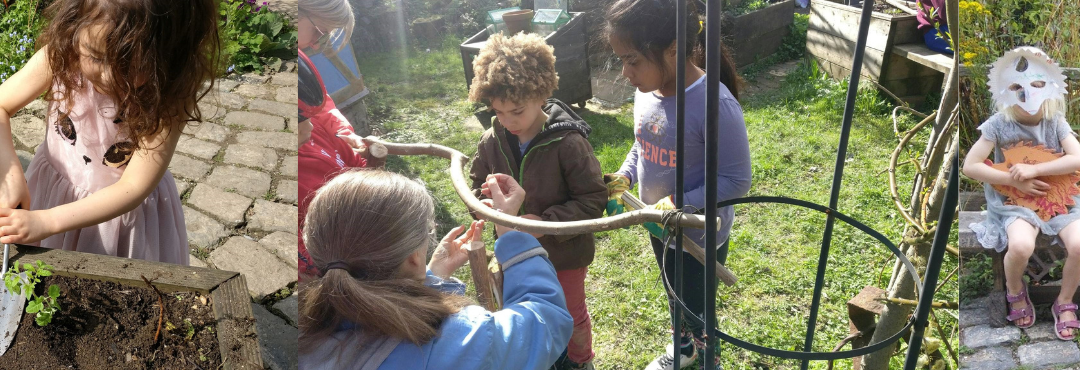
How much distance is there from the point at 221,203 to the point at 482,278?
106 inches

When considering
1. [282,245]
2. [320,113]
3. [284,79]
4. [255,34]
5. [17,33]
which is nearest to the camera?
[320,113]

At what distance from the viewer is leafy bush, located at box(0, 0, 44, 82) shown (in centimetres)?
474

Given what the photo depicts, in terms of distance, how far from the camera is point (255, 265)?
319cm

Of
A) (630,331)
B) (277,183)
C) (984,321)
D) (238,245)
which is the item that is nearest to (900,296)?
(630,331)

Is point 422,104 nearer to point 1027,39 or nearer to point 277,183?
point 1027,39

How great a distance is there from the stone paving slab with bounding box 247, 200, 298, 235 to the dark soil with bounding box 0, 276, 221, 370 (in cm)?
126

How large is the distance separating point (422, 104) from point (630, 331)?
810 millimetres

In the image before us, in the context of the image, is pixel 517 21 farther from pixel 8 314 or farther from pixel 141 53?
pixel 8 314

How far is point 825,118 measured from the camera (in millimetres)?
1705

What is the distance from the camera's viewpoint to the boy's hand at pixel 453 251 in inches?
48.7

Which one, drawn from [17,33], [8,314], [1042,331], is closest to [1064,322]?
[1042,331]

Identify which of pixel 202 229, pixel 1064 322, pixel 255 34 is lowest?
pixel 202 229

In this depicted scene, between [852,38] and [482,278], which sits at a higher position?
[852,38]

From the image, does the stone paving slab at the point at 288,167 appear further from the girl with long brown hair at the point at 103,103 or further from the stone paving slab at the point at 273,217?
the girl with long brown hair at the point at 103,103
